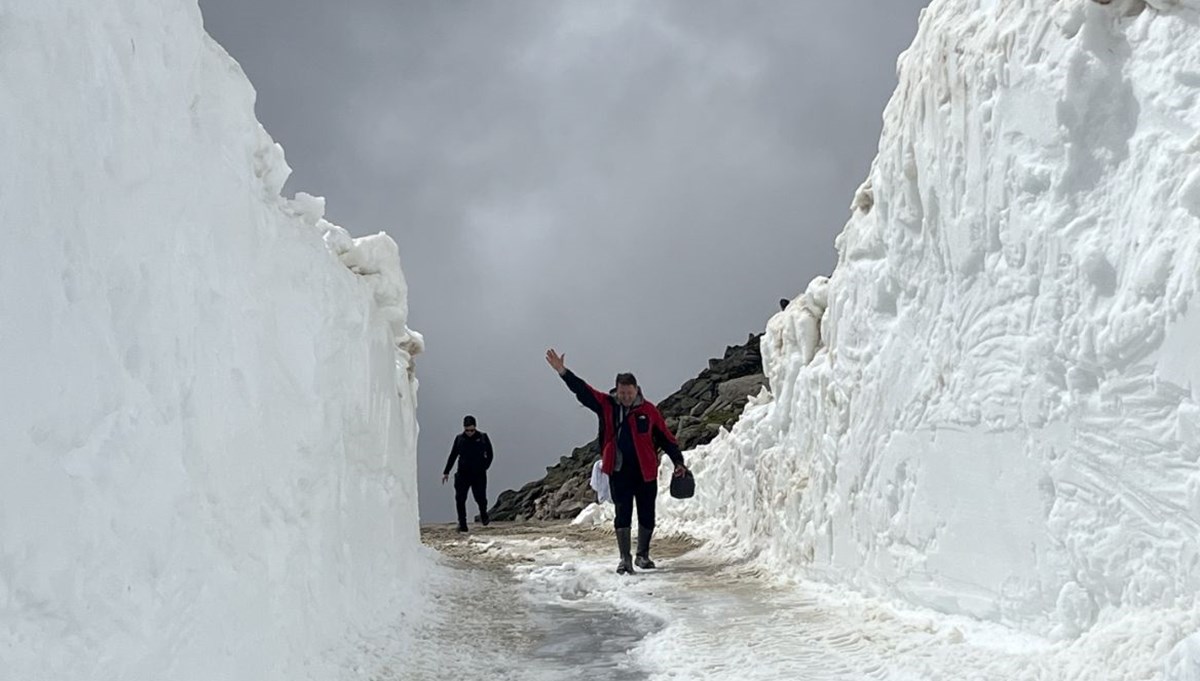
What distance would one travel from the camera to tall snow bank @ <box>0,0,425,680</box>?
297 centimetres

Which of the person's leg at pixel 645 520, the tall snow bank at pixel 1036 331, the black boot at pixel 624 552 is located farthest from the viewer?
the person's leg at pixel 645 520

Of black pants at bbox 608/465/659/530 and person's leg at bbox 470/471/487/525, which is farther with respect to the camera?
person's leg at bbox 470/471/487/525

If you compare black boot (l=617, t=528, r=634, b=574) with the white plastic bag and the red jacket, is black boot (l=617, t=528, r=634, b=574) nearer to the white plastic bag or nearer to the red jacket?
the red jacket

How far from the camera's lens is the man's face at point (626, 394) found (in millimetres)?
9305

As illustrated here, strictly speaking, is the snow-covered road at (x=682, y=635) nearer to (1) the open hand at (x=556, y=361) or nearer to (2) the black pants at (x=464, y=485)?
(1) the open hand at (x=556, y=361)

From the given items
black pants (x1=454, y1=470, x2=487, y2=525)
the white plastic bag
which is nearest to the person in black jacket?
black pants (x1=454, y1=470, x2=487, y2=525)

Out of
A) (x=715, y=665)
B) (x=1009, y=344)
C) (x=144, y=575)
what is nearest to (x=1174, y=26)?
(x=1009, y=344)

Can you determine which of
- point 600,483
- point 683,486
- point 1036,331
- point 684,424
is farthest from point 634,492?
point 684,424

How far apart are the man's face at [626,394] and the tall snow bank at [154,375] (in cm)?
378

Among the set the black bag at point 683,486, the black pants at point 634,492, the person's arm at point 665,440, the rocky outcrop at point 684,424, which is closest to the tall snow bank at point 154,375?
the black pants at point 634,492

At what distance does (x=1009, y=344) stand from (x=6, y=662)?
4333mm

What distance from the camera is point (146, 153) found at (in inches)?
149

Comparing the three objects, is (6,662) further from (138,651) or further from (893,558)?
(893,558)

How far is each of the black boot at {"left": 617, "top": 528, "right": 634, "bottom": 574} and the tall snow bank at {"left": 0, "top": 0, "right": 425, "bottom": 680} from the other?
3.26 m
